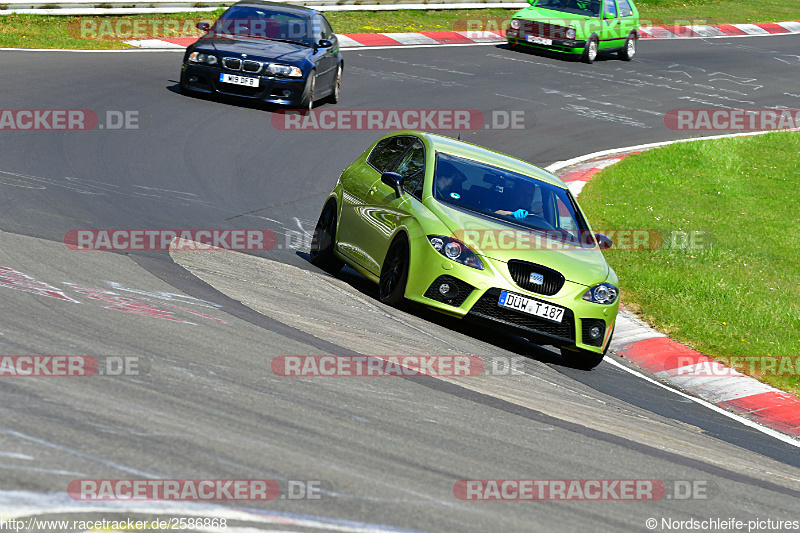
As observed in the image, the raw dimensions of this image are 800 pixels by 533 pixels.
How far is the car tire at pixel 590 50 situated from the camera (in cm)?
2808

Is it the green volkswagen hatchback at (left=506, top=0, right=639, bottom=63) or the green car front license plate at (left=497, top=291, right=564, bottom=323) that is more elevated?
the green volkswagen hatchback at (left=506, top=0, right=639, bottom=63)

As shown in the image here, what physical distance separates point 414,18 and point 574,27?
4.77 metres

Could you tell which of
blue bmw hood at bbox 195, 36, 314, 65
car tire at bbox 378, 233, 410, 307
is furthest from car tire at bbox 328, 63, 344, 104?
car tire at bbox 378, 233, 410, 307

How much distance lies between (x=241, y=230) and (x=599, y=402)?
17.3 feet

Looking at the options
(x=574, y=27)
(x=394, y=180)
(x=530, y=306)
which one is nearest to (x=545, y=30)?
(x=574, y=27)

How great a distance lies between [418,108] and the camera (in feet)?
66.1

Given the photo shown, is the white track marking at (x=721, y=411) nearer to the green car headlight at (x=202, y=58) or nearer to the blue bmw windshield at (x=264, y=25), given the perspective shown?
the green car headlight at (x=202, y=58)

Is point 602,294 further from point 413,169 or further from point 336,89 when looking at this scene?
point 336,89

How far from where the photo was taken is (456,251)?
30.7 feet

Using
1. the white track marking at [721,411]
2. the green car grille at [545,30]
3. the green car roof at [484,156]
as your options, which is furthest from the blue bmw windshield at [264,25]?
the white track marking at [721,411]

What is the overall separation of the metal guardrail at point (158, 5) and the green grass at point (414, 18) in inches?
5.2

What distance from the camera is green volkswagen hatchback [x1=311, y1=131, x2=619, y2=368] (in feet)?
30.5

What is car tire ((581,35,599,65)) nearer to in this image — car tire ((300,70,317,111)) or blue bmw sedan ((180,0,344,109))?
blue bmw sedan ((180,0,344,109))

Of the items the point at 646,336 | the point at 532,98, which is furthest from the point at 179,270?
the point at 532,98
